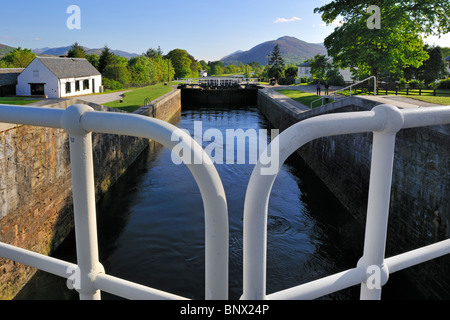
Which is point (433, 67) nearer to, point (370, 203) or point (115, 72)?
point (115, 72)

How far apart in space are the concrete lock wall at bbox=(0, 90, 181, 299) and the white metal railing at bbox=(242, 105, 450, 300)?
7102mm

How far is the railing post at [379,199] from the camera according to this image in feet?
4.04

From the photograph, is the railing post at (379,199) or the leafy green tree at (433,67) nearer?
the railing post at (379,199)

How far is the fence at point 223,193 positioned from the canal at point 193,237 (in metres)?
7.33

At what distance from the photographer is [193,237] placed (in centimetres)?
1098

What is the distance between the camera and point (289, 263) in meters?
9.70

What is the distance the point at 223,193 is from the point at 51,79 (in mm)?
38476

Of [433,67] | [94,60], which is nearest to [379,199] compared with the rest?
[433,67]

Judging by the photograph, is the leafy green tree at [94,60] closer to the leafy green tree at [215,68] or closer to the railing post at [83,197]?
the railing post at [83,197]

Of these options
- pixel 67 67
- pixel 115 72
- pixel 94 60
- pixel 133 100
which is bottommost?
pixel 133 100

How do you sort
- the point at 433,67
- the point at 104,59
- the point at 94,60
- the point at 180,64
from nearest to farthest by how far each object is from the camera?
the point at 433,67 → the point at 104,59 → the point at 94,60 → the point at 180,64

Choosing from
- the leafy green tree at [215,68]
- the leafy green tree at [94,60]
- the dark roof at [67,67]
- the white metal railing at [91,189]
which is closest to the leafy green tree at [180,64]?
the leafy green tree at [94,60]

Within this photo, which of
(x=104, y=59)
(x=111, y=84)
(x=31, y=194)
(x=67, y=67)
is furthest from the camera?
(x=104, y=59)

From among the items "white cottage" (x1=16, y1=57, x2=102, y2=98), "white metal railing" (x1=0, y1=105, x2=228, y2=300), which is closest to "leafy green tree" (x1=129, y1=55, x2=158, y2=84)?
"white cottage" (x1=16, y1=57, x2=102, y2=98)
